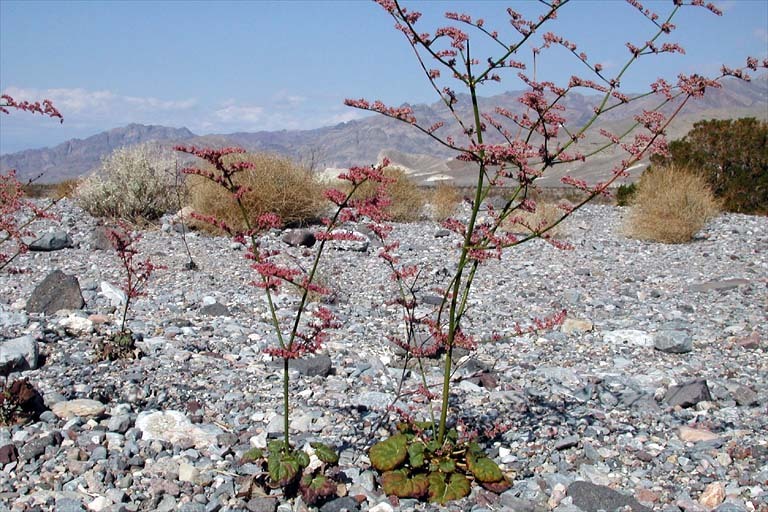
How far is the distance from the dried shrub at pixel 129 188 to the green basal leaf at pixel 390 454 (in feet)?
32.7

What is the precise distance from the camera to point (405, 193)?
46.4 ft

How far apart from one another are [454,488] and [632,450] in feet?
3.64

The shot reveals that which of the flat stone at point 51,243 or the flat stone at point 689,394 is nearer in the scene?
the flat stone at point 689,394

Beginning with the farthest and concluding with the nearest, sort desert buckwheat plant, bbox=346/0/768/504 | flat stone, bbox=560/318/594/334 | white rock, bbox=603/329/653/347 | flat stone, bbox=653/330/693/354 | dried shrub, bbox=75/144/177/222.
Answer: dried shrub, bbox=75/144/177/222 < flat stone, bbox=560/318/594/334 < white rock, bbox=603/329/653/347 < flat stone, bbox=653/330/693/354 < desert buckwheat plant, bbox=346/0/768/504

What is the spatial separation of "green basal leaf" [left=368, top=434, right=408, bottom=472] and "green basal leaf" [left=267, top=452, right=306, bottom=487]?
359 mm

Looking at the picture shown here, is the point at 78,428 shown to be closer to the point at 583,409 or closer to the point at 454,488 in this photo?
the point at 454,488

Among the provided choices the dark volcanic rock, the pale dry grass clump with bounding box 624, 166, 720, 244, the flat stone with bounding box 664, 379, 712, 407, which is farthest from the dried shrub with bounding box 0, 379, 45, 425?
the pale dry grass clump with bounding box 624, 166, 720, 244

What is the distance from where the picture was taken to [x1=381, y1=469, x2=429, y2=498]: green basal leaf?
2.98m

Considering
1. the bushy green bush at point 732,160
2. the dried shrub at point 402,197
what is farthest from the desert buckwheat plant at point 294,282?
the bushy green bush at point 732,160

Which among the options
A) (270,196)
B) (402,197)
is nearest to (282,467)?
(270,196)

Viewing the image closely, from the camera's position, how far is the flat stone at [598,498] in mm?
3012

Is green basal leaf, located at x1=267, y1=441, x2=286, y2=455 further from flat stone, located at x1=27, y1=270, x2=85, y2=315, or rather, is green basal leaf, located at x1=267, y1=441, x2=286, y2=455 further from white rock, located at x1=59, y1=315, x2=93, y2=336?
flat stone, located at x1=27, y1=270, x2=85, y2=315

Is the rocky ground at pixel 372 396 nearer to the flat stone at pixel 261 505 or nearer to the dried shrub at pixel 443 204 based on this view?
the flat stone at pixel 261 505

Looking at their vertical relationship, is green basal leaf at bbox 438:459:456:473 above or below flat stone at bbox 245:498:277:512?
above
